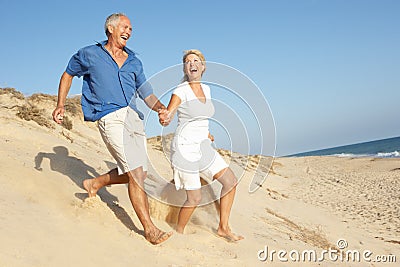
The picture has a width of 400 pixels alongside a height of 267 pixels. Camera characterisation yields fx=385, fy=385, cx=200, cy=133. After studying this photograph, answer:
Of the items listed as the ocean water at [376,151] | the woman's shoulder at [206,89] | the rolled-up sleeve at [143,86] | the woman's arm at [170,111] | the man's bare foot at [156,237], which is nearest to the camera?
the man's bare foot at [156,237]

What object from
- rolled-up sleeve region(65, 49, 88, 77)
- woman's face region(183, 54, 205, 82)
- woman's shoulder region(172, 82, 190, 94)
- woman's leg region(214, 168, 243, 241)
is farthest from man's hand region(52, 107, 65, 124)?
woman's leg region(214, 168, 243, 241)

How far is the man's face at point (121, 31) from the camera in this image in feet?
12.1

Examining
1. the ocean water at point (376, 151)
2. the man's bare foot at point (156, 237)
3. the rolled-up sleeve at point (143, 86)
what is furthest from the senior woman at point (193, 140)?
the ocean water at point (376, 151)

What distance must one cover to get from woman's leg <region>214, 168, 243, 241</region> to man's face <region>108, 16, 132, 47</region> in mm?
1709

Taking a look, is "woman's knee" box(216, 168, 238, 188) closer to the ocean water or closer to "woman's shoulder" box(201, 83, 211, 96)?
"woman's shoulder" box(201, 83, 211, 96)

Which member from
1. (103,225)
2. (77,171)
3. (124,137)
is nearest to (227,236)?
(103,225)

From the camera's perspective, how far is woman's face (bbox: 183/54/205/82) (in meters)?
4.07

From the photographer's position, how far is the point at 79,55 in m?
3.63

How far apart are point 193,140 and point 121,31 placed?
129 cm

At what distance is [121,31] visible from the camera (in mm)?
3686

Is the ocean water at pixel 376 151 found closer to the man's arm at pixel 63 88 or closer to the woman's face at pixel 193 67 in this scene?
the woman's face at pixel 193 67

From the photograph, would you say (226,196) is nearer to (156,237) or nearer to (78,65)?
(156,237)

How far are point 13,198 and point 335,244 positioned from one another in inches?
199

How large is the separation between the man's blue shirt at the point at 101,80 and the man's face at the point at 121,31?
14 centimetres
